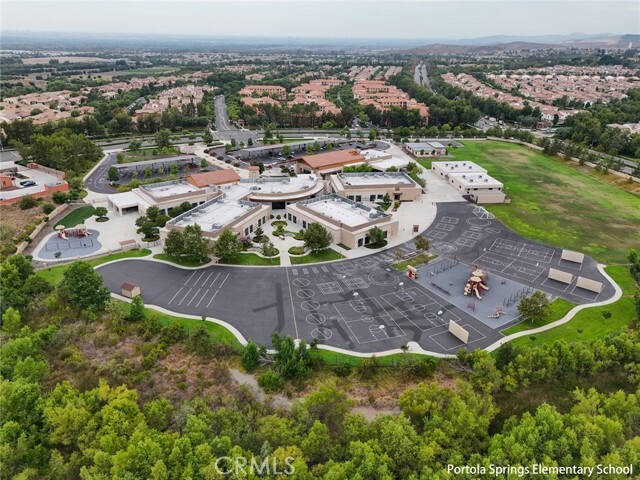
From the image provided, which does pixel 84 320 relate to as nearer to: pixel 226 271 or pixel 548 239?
pixel 226 271

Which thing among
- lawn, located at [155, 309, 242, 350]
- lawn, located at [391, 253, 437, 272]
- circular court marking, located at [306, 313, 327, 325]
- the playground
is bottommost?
lawn, located at [391, 253, 437, 272]

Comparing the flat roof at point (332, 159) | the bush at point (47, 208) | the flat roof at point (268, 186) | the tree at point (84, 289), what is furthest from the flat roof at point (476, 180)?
the bush at point (47, 208)

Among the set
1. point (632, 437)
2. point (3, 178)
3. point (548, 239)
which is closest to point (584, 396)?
point (632, 437)

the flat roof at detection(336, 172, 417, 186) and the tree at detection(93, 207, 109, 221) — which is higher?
the flat roof at detection(336, 172, 417, 186)

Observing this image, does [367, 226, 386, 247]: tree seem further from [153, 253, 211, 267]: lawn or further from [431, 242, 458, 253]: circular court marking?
[153, 253, 211, 267]: lawn

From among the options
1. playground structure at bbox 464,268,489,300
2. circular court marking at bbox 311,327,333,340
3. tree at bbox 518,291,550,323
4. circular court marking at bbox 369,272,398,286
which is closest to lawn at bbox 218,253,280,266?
circular court marking at bbox 369,272,398,286

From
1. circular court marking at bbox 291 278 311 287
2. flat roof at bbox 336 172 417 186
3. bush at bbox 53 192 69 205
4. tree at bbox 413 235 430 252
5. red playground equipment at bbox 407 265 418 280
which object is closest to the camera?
circular court marking at bbox 291 278 311 287

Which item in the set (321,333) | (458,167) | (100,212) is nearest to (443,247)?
(321,333)

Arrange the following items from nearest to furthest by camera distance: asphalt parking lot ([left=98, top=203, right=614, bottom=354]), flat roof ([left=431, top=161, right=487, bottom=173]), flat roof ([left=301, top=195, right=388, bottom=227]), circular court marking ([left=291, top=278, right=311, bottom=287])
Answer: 1. asphalt parking lot ([left=98, top=203, right=614, bottom=354])
2. circular court marking ([left=291, top=278, right=311, bottom=287])
3. flat roof ([left=301, top=195, right=388, bottom=227])
4. flat roof ([left=431, top=161, right=487, bottom=173])
